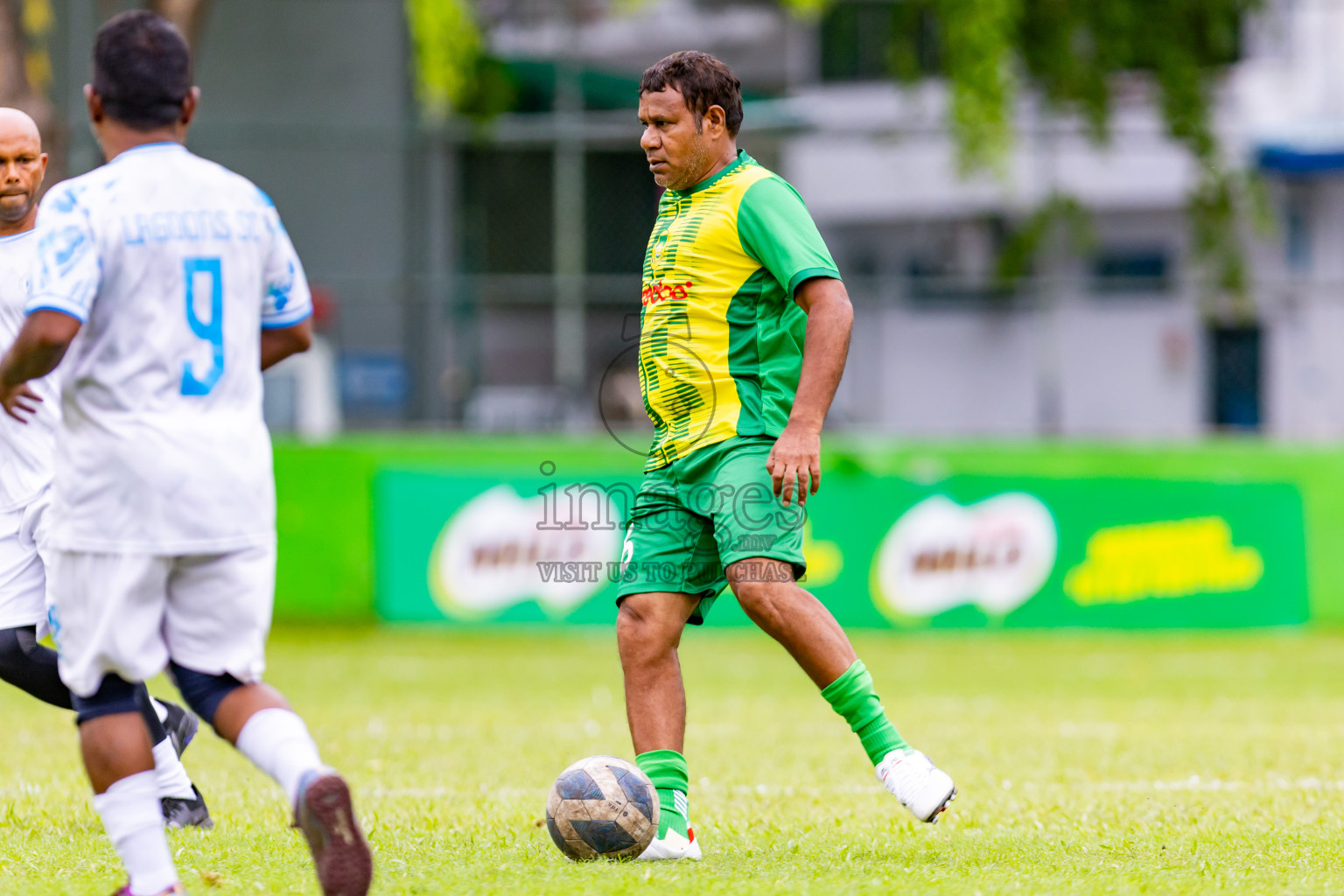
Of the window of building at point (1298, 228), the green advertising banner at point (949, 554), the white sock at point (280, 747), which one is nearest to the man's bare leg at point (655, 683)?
the white sock at point (280, 747)

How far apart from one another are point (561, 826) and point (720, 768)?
7.27ft

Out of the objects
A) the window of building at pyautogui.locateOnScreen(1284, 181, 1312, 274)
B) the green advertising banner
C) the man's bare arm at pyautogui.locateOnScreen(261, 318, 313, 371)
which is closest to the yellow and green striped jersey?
the man's bare arm at pyautogui.locateOnScreen(261, 318, 313, 371)

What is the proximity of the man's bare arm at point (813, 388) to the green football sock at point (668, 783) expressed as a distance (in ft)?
2.67

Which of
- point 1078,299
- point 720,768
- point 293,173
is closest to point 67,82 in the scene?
point 293,173

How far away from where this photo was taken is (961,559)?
41.3ft

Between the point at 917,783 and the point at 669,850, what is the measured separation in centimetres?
68

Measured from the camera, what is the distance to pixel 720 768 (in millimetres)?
6516

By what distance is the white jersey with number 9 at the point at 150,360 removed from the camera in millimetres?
3369

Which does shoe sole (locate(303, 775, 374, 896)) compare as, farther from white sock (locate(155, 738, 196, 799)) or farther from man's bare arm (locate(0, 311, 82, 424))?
white sock (locate(155, 738, 196, 799))

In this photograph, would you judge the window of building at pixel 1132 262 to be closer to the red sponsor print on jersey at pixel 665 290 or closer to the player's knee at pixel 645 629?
the red sponsor print on jersey at pixel 665 290

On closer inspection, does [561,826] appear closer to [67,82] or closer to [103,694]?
[103,694]

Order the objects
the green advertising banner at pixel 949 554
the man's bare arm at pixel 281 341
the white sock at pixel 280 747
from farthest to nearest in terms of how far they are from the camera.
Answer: the green advertising banner at pixel 949 554
the man's bare arm at pixel 281 341
the white sock at pixel 280 747

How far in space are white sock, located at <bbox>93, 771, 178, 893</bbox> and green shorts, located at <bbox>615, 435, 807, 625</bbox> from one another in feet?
4.84

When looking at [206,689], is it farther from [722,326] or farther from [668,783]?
[722,326]
